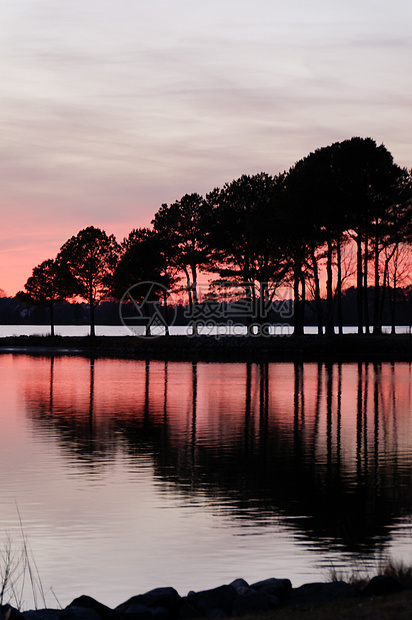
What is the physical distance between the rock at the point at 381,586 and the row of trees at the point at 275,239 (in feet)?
217

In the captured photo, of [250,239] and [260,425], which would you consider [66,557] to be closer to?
[260,425]

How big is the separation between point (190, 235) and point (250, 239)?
17.5m

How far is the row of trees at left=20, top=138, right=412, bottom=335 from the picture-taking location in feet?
248

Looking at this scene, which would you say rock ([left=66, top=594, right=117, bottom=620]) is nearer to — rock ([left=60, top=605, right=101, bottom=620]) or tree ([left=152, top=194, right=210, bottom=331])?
rock ([left=60, top=605, right=101, bottom=620])

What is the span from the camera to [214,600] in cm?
980

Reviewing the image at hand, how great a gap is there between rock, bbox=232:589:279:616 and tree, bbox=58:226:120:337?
101228mm

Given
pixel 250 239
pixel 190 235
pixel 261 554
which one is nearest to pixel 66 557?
pixel 261 554

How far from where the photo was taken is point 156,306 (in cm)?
11612

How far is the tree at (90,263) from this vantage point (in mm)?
110500

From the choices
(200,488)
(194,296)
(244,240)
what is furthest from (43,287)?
(200,488)

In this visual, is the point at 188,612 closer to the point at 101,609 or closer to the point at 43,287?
the point at 101,609

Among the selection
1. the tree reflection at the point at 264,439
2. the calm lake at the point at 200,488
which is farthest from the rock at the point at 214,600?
the tree reflection at the point at 264,439

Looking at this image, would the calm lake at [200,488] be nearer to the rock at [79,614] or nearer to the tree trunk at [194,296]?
the rock at [79,614]

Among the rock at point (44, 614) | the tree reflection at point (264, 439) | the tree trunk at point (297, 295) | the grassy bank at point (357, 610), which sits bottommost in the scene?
the tree reflection at point (264, 439)
